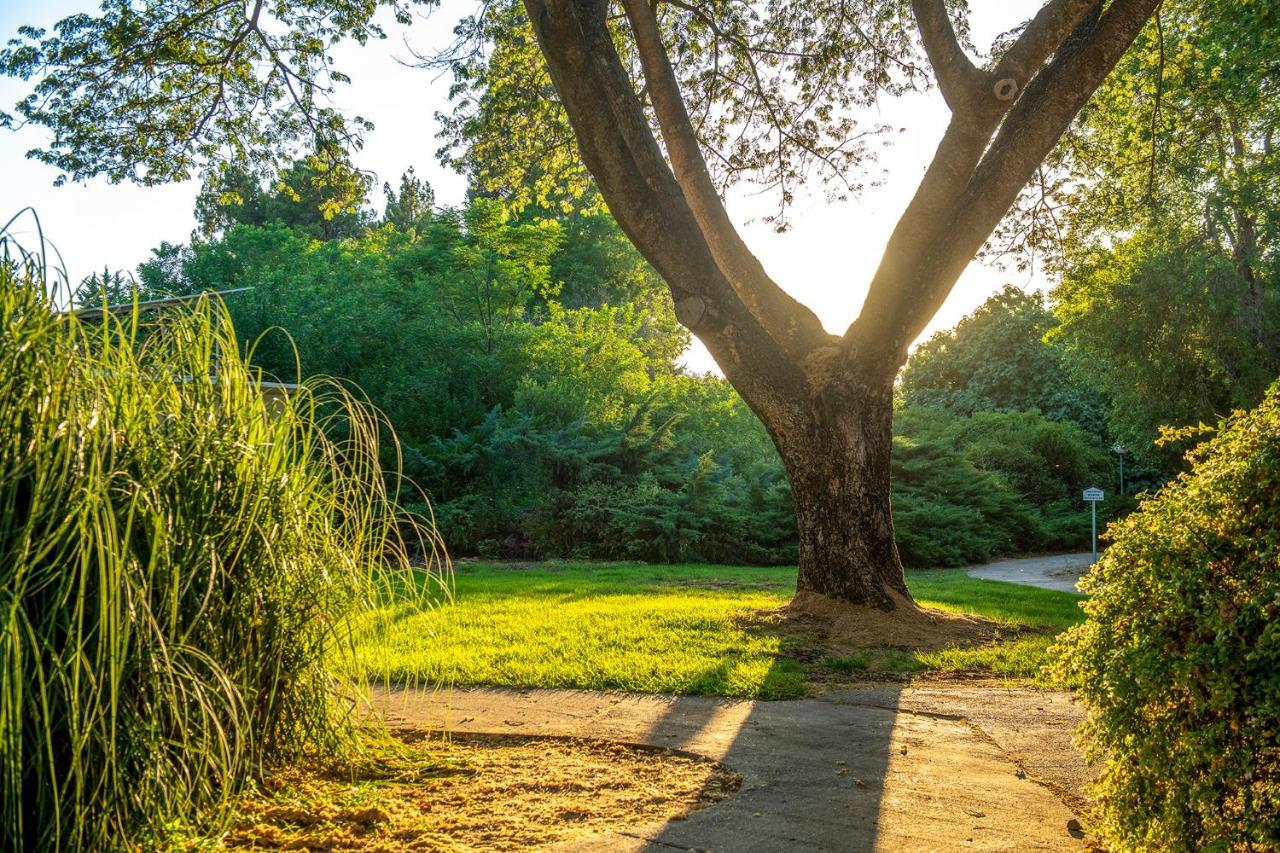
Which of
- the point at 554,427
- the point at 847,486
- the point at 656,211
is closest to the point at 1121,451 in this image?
the point at 554,427

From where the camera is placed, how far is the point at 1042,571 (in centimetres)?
1595

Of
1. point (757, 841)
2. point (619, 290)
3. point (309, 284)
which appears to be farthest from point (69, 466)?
point (619, 290)

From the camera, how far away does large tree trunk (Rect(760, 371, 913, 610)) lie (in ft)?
22.4

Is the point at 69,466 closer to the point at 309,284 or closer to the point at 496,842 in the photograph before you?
the point at 496,842

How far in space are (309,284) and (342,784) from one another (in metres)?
16.8

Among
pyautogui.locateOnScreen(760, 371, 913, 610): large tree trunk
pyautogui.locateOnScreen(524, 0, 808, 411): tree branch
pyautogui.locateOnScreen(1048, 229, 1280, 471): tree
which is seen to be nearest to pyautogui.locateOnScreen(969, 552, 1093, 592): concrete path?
pyautogui.locateOnScreen(1048, 229, 1280, 471): tree

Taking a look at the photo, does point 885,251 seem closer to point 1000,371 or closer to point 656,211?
point 656,211

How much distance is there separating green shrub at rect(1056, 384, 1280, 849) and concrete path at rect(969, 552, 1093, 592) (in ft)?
36.7

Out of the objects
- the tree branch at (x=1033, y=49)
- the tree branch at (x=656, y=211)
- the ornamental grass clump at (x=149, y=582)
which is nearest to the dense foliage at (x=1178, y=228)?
the tree branch at (x=1033, y=49)

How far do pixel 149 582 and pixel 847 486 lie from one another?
213 inches

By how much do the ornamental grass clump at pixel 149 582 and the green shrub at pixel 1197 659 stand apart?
219 centimetres

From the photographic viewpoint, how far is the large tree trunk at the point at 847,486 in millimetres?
6816

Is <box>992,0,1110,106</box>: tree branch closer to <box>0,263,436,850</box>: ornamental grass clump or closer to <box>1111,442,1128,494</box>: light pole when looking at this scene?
<box>0,263,436,850</box>: ornamental grass clump

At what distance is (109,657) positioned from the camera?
6.77ft
